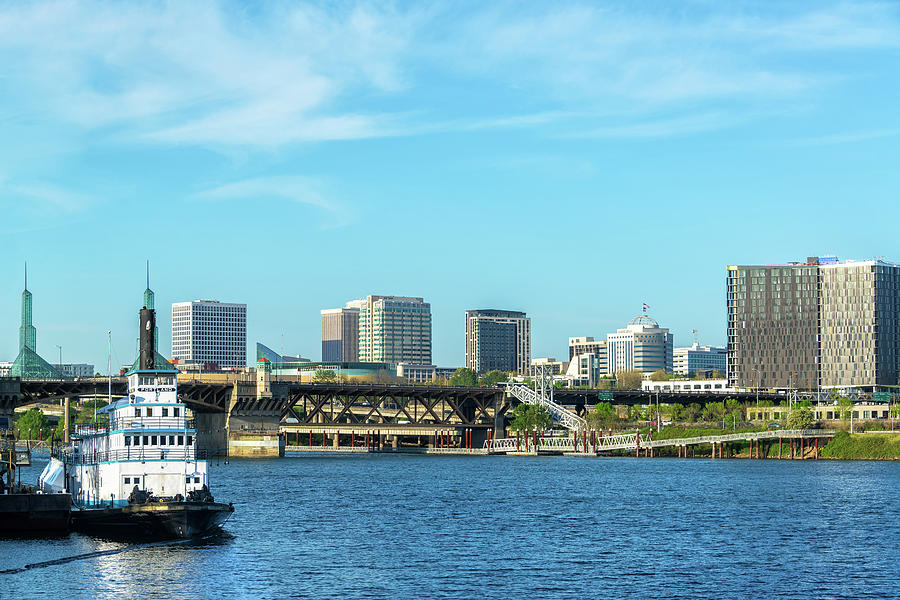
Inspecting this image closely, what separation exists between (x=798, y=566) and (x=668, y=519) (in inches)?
1169

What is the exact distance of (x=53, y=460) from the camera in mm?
118625

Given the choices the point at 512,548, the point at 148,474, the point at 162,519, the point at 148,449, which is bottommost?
the point at 512,548

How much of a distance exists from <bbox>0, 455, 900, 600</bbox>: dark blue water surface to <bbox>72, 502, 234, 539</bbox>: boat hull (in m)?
1.84

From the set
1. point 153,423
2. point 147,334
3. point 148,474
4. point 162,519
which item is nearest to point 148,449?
point 148,474

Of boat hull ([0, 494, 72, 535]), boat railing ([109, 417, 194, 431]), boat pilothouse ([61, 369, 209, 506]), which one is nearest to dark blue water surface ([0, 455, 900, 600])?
boat hull ([0, 494, 72, 535])

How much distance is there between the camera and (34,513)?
3799 inches

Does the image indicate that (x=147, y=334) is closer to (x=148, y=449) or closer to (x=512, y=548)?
(x=148, y=449)

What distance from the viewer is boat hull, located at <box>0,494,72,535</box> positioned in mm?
95625

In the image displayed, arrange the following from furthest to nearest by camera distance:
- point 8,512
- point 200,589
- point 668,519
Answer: point 668,519
point 8,512
point 200,589

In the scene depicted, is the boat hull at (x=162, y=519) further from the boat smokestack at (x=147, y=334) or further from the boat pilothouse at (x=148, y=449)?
the boat smokestack at (x=147, y=334)

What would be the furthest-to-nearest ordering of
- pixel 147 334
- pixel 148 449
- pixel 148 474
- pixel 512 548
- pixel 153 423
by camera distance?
pixel 147 334
pixel 153 423
pixel 148 449
pixel 148 474
pixel 512 548

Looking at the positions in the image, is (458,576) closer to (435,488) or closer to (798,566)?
(798,566)

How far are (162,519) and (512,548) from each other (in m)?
25.6

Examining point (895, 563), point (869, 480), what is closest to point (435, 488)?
point (869, 480)
